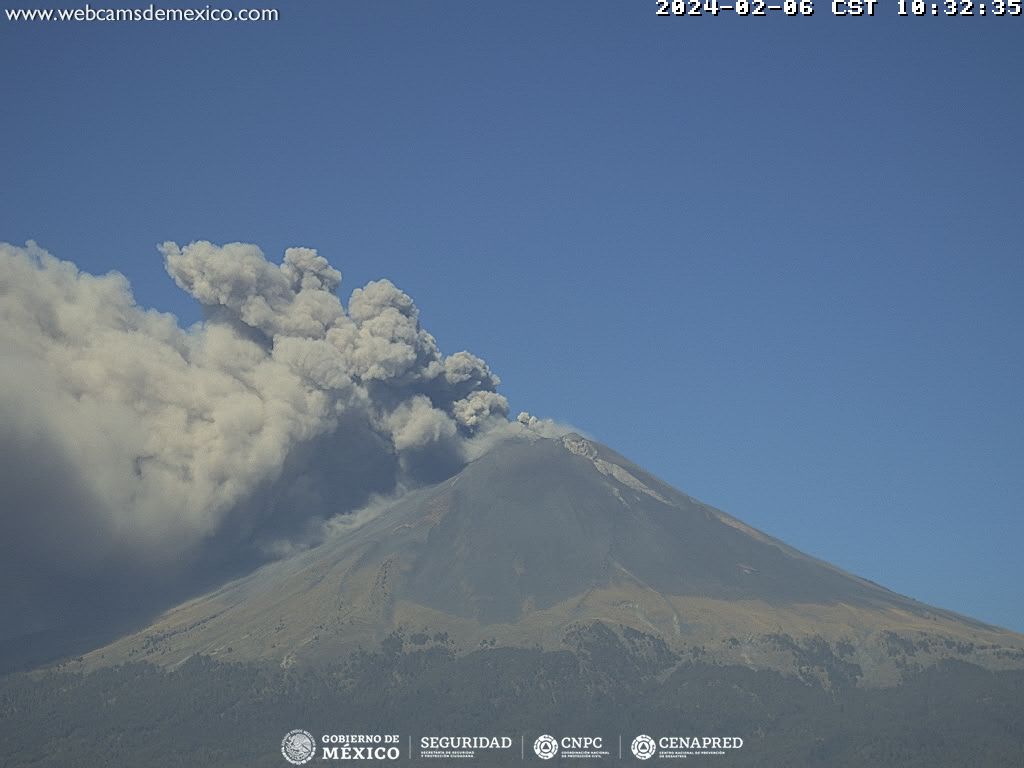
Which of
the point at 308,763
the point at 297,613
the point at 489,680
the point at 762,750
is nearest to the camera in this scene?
the point at 308,763

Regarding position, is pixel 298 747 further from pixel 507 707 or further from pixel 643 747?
pixel 643 747

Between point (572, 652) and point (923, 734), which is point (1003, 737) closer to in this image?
point (923, 734)

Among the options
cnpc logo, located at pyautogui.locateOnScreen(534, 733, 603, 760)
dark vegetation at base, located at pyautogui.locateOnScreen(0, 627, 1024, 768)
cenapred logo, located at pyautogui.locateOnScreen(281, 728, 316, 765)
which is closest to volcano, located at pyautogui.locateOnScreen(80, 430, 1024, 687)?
dark vegetation at base, located at pyautogui.locateOnScreen(0, 627, 1024, 768)

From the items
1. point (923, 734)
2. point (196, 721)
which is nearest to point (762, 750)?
point (923, 734)

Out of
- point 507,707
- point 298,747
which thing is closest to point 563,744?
point 507,707

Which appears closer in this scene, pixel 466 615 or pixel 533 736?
pixel 533 736

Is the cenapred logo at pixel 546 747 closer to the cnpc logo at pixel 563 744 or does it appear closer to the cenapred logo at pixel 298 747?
the cnpc logo at pixel 563 744

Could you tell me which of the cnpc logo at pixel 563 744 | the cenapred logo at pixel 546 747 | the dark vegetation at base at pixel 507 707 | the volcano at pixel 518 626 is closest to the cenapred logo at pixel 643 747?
the dark vegetation at base at pixel 507 707
